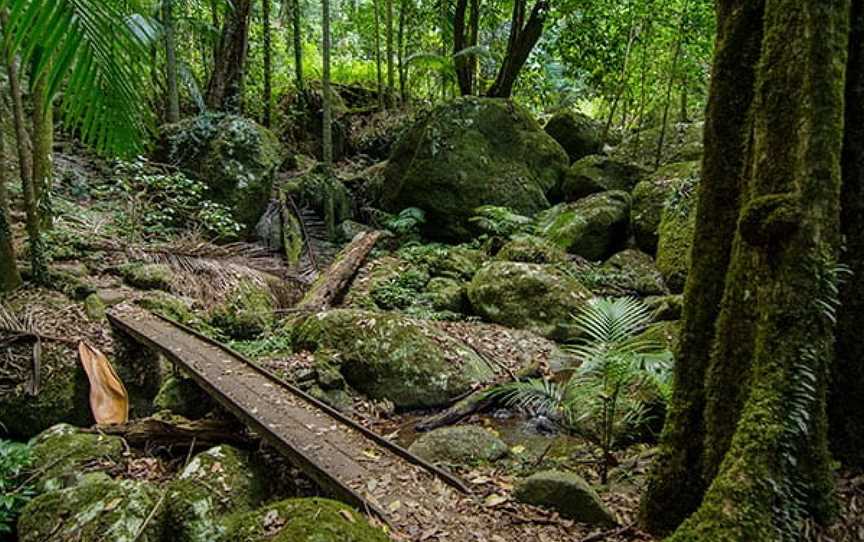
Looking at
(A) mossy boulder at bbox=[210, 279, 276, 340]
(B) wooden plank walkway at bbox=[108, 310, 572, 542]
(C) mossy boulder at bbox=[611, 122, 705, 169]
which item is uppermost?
(C) mossy boulder at bbox=[611, 122, 705, 169]

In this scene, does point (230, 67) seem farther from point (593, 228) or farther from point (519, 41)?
point (593, 228)

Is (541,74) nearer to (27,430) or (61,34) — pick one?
(27,430)

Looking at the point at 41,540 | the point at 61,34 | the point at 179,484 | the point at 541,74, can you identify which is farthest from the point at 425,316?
the point at 541,74

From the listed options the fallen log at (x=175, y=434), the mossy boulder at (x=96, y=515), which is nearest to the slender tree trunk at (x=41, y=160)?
the fallen log at (x=175, y=434)

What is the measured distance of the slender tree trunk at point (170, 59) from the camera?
9055 millimetres

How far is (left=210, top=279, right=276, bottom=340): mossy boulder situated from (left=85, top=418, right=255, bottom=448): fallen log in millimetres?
2064

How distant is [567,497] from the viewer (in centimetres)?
276

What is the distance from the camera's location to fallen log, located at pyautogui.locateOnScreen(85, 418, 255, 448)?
13.5 feet

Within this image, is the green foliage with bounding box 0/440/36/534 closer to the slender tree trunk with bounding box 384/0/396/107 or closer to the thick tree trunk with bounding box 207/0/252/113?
the thick tree trunk with bounding box 207/0/252/113

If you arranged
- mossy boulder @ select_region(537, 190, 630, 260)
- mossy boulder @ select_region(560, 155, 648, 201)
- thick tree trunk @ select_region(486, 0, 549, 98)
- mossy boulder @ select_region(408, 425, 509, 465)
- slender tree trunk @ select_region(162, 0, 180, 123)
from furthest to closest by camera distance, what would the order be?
thick tree trunk @ select_region(486, 0, 549, 98)
mossy boulder @ select_region(560, 155, 648, 201)
slender tree trunk @ select_region(162, 0, 180, 123)
mossy boulder @ select_region(537, 190, 630, 260)
mossy boulder @ select_region(408, 425, 509, 465)

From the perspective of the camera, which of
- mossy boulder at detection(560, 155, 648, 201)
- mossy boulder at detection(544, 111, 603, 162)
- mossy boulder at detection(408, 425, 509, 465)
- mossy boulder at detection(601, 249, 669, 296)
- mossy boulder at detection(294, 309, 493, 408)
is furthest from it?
mossy boulder at detection(544, 111, 603, 162)

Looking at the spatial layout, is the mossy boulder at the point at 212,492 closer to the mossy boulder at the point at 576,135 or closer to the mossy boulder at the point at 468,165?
the mossy boulder at the point at 468,165

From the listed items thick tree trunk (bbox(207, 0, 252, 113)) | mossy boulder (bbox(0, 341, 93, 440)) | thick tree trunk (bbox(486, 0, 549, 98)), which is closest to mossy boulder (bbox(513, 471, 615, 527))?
mossy boulder (bbox(0, 341, 93, 440))

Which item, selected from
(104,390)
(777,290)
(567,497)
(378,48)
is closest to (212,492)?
(104,390)
